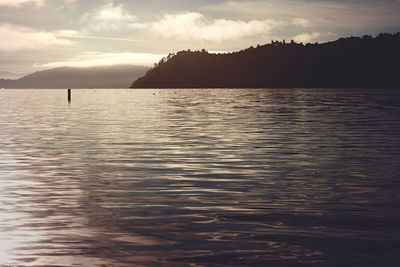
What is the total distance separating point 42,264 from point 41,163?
46.8 ft

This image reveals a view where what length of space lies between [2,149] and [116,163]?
8.80m

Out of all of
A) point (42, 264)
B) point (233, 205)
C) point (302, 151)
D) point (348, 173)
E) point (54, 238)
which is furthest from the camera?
point (302, 151)

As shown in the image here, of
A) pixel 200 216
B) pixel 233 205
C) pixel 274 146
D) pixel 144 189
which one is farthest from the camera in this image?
pixel 274 146

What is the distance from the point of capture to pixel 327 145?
95.0ft

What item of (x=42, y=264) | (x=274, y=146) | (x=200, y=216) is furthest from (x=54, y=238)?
(x=274, y=146)

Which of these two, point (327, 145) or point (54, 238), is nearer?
point (54, 238)

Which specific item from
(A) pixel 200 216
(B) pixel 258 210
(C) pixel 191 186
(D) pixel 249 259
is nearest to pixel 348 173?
(C) pixel 191 186

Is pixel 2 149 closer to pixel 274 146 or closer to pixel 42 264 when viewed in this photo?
pixel 274 146

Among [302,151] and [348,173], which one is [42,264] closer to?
[348,173]

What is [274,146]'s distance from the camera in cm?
2858

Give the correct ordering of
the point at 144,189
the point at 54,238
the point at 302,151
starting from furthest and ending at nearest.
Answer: the point at 302,151 → the point at 144,189 → the point at 54,238

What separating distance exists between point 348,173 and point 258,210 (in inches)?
282

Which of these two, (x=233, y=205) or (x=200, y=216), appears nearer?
(x=200, y=216)

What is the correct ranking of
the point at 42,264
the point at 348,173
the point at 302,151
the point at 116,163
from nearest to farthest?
the point at 42,264 → the point at 348,173 → the point at 116,163 → the point at 302,151
